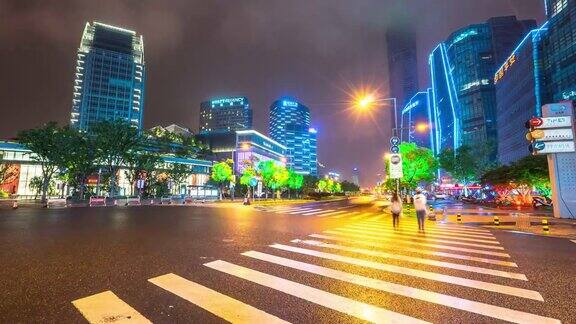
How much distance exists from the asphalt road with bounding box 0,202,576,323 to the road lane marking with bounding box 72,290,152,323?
15mm

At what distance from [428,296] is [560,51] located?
88300mm

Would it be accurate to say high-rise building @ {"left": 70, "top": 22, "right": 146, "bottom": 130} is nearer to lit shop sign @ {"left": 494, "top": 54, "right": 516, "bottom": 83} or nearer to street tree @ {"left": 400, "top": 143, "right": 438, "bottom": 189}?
street tree @ {"left": 400, "top": 143, "right": 438, "bottom": 189}

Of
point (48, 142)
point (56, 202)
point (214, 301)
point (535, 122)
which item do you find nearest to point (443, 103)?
point (535, 122)

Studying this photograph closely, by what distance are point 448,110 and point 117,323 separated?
162031 millimetres

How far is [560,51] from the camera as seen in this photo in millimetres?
67750

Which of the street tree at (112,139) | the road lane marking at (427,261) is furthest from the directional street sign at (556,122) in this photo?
the street tree at (112,139)

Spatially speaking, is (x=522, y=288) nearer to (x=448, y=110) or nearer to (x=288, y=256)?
(x=288, y=256)

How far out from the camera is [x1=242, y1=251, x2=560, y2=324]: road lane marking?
424 centimetres

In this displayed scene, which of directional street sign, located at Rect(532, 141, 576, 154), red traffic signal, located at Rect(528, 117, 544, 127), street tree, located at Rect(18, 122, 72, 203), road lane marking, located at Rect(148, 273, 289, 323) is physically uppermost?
street tree, located at Rect(18, 122, 72, 203)

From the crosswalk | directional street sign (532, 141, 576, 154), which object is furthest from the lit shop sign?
the crosswalk

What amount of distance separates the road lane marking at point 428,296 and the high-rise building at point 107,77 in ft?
512

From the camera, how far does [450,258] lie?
8.33 metres

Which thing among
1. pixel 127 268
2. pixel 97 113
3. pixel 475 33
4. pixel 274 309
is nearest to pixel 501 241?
→ pixel 274 309

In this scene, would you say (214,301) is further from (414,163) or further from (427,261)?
(414,163)
